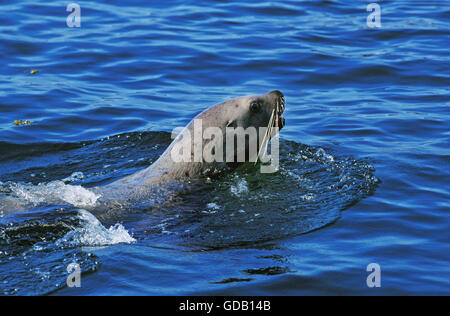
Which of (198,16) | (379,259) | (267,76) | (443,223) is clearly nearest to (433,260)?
(379,259)

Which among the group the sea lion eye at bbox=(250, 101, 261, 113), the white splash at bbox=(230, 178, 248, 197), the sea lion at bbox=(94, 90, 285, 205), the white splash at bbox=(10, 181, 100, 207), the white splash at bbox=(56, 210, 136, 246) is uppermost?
the sea lion eye at bbox=(250, 101, 261, 113)

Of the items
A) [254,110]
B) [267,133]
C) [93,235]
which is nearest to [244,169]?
[267,133]

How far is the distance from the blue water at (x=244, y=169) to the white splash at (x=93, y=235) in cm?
2

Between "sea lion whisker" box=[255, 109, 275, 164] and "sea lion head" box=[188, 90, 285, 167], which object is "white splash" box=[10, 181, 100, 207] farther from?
"sea lion whisker" box=[255, 109, 275, 164]

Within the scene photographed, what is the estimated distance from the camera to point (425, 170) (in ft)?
27.3

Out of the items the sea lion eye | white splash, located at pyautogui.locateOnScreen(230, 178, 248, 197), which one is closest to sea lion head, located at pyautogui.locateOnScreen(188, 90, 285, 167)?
the sea lion eye

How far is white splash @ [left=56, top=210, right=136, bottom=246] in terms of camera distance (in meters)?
6.27

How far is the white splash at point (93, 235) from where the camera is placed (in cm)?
627

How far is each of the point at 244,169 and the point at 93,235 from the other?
201cm

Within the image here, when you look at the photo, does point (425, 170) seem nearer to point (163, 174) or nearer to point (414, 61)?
point (163, 174)

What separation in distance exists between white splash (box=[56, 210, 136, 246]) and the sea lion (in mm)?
894

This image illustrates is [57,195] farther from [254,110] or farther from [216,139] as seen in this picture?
[254,110]

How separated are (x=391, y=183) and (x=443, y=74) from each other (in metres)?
4.53

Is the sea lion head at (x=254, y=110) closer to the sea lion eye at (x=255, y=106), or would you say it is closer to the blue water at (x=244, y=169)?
the sea lion eye at (x=255, y=106)
